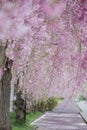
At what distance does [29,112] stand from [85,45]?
2353cm

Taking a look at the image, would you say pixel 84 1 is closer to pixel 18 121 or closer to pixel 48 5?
pixel 48 5

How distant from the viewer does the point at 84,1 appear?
96.0 inches

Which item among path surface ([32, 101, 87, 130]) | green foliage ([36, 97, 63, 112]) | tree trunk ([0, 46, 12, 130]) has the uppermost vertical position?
tree trunk ([0, 46, 12, 130])

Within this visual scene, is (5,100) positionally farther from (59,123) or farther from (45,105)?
(45,105)

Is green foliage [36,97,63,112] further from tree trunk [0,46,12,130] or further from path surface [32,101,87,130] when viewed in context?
tree trunk [0,46,12,130]

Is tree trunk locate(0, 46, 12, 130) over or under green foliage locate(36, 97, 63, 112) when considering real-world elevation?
over

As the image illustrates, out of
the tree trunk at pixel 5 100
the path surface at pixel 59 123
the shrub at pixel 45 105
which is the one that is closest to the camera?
the tree trunk at pixel 5 100

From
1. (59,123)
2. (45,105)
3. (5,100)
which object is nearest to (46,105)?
(45,105)

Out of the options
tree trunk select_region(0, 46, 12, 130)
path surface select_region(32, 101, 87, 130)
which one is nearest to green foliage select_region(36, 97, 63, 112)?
path surface select_region(32, 101, 87, 130)

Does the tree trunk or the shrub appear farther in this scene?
the shrub

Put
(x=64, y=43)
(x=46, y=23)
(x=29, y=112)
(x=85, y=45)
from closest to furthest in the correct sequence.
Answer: (x=46, y=23)
(x=85, y=45)
(x=64, y=43)
(x=29, y=112)

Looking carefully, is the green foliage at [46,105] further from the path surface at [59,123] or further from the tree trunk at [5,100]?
the tree trunk at [5,100]

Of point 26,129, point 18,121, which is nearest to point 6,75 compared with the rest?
point 26,129

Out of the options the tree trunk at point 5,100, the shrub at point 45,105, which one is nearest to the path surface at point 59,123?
the tree trunk at point 5,100
